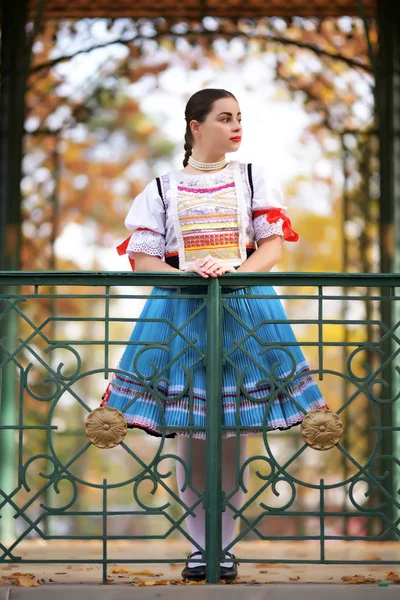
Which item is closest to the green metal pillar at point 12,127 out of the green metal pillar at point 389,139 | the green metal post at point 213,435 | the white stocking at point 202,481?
the green metal pillar at point 389,139

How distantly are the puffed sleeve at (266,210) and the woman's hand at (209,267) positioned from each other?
246 millimetres

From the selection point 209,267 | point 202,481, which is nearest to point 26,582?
point 202,481

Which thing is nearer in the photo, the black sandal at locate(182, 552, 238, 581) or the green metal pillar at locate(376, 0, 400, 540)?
the black sandal at locate(182, 552, 238, 581)

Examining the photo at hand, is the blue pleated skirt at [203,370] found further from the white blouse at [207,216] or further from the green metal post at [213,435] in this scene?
the white blouse at [207,216]

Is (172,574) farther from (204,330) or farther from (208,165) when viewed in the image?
(208,165)

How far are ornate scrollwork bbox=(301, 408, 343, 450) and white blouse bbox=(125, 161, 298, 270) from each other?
2.20 feet

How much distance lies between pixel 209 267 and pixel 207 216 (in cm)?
25

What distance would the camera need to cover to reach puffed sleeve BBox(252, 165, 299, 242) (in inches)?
151

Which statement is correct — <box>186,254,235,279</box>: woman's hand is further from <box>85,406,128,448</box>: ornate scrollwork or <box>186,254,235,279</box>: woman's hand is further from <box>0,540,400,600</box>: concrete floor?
<box>0,540,400,600</box>: concrete floor

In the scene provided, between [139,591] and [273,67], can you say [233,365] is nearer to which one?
[139,591]

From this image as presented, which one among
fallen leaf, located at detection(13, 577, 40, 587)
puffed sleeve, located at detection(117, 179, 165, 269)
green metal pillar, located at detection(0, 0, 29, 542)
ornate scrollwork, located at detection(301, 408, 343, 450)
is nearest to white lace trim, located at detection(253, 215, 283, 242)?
puffed sleeve, located at detection(117, 179, 165, 269)

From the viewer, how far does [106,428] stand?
370cm

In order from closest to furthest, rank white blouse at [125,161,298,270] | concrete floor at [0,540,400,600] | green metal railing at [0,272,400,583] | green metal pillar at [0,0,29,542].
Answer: concrete floor at [0,540,400,600]
green metal railing at [0,272,400,583]
white blouse at [125,161,298,270]
green metal pillar at [0,0,29,542]

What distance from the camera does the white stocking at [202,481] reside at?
3.74 metres
